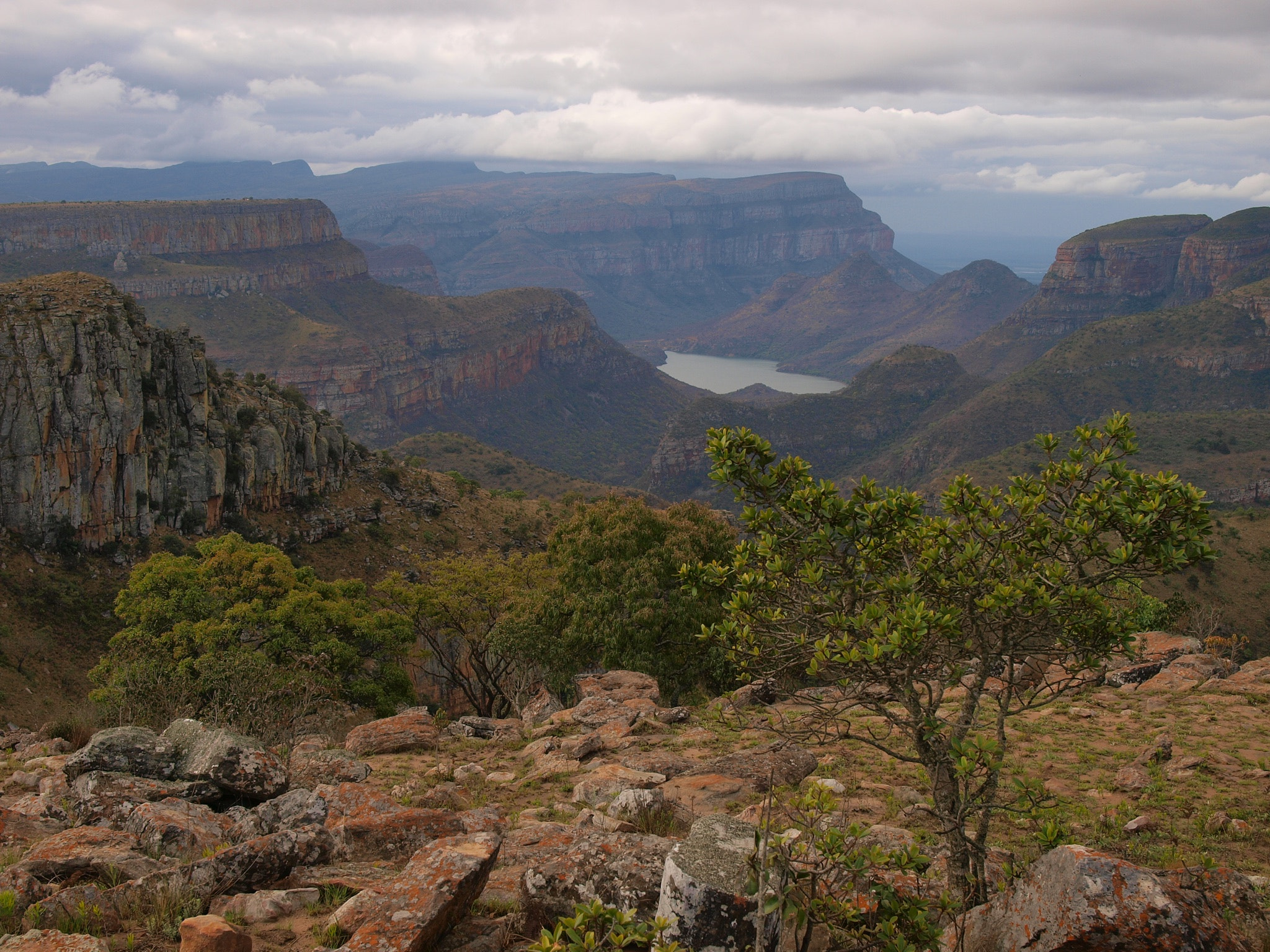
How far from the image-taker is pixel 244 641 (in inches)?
1077

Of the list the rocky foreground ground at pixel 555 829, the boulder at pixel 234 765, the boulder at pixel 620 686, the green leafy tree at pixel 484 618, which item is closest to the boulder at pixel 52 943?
the rocky foreground ground at pixel 555 829

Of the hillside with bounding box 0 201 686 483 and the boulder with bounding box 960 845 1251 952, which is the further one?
the hillside with bounding box 0 201 686 483

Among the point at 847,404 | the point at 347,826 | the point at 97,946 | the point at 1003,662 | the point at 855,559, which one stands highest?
the point at 855,559

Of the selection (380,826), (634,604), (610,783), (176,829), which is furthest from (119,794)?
(634,604)

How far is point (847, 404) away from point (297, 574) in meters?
151

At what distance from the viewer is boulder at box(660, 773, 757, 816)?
12602 mm

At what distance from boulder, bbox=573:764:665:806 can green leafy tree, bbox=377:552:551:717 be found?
43.0ft

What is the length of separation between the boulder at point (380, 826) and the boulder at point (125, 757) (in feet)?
9.28

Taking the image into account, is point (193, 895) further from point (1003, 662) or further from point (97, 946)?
point (1003, 662)

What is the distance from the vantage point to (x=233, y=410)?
167 feet

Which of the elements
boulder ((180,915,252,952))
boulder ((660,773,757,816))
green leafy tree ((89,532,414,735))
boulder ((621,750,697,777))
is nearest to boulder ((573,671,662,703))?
boulder ((621,750,697,777))

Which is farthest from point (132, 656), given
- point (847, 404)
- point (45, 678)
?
point (847, 404)

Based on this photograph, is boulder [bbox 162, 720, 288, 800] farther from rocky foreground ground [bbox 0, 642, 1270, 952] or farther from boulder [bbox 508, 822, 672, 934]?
boulder [bbox 508, 822, 672, 934]

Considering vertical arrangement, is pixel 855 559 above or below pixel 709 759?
above
